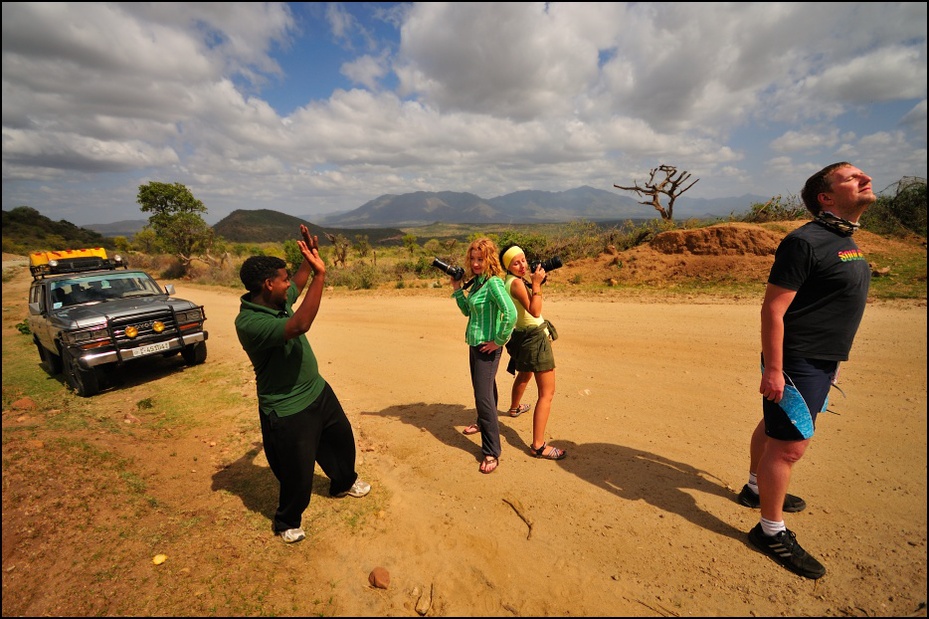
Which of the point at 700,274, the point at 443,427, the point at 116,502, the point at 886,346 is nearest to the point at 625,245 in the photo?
the point at 700,274

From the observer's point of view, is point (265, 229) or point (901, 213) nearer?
point (901, 213)

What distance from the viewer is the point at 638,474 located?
142 inches

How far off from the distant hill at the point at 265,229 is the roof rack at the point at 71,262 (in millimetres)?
109705

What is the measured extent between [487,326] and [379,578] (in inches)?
80.0

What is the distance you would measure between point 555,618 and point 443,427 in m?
2.57

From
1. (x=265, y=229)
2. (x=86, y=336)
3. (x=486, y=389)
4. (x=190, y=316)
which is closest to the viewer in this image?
(x=486, y=389)

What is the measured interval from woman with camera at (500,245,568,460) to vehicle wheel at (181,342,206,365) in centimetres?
671

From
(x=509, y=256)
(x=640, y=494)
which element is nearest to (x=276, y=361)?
(x=509, y=256)

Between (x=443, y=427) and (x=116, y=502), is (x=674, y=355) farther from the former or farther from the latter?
(x=116, y=502)

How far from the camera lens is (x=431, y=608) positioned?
7.95 ft

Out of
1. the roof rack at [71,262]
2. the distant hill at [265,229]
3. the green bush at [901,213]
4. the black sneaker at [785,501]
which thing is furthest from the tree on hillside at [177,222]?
the distant hill at [265,229]

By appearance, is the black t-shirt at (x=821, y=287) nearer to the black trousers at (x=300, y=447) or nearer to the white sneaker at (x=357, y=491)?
the black trousers at (x=300, y=447)

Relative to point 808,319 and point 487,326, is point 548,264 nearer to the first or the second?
point 487,326

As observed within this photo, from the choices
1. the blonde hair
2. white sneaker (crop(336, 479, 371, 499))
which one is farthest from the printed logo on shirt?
white sneaker (crop(336, 479, 371, 499))
